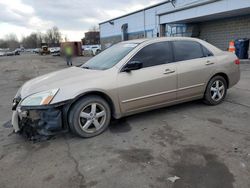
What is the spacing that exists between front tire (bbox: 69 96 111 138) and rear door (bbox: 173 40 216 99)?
5.39 feet

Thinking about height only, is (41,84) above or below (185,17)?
below

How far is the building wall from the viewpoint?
47.1 feet

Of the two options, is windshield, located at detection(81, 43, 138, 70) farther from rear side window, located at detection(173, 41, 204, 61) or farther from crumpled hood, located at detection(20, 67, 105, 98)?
rear side window, located at detection(173, 41, 204, 61)

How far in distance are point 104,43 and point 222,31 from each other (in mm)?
25927

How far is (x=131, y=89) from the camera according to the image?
3812mm

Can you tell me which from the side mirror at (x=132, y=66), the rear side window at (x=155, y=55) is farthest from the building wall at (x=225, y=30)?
the side mirror at (x=132, y=66)

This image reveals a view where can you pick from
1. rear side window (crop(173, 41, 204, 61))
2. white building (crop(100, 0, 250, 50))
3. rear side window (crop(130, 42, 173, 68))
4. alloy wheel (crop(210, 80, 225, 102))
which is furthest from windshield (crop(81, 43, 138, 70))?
white building (crop(100, 0, 250, 50))

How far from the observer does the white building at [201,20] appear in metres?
12.8

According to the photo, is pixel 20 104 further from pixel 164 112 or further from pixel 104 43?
pixel 104 43

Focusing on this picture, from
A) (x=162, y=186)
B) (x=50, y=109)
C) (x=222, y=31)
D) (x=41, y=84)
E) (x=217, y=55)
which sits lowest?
(x=162, y=186)

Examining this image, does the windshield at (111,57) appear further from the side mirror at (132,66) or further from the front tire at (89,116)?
the front tire at (89,116)

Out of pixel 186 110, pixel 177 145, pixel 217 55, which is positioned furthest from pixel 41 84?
pixel 217 55

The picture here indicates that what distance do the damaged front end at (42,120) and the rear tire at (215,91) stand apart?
3157 millimetres

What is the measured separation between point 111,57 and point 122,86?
85 cm
